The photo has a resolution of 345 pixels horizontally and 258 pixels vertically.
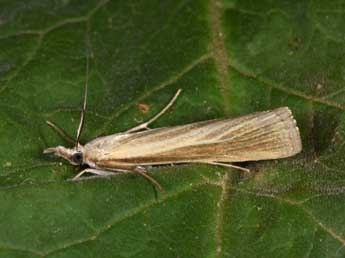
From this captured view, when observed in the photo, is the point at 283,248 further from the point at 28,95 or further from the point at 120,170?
the point at 28,95

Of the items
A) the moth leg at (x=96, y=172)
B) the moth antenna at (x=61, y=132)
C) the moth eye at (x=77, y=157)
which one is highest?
the moth antenna at (x=61, y=132)

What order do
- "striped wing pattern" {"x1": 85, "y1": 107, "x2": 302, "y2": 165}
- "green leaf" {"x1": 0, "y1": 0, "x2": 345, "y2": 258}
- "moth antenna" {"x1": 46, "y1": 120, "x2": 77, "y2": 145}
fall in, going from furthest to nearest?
"moth antenna" {"x1": 46, "y1": 120, "x2": 77, "y2": 145} < "striped wing pattern" {"x1": 85, "y1": 107, "x2": 302, "y2": 165} < "green leaf" {"x1": 0, "y1": 0, "x2": 345, "y2": 258}

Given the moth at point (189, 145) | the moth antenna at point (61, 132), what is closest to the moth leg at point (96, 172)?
the moth at point (189, 145)

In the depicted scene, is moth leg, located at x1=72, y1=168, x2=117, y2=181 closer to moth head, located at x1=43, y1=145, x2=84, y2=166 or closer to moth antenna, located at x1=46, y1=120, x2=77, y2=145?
moth head, located at x1=43, y1=145, x2=84, y2=166

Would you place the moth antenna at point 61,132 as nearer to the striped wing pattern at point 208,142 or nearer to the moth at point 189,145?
the moth at point 189,145

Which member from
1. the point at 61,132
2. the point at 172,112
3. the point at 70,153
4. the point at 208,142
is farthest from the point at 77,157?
the point at 208,142

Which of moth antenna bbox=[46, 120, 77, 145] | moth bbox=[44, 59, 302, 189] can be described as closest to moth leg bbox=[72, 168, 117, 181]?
moth bbox=[44, 59, 302, 189]

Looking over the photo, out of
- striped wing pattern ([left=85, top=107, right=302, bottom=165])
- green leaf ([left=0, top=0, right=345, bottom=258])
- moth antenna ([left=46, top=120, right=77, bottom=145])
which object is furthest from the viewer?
moth antenna ([left=46, top=120, right=77, bottom=145])
